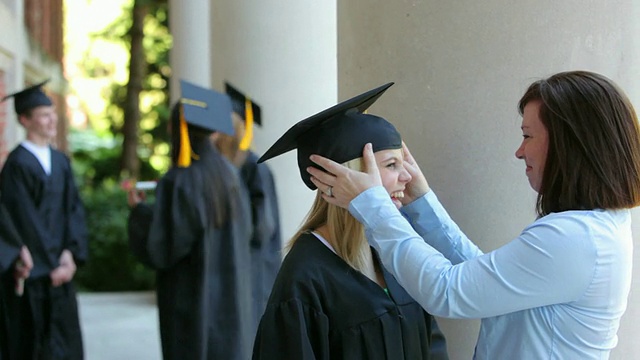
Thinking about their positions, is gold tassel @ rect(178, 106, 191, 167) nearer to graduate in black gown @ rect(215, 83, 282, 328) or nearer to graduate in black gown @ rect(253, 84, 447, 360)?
graduate in black gown @ rect(215, 83, 282, 328)

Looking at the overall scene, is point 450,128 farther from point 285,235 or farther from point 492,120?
point 285,235

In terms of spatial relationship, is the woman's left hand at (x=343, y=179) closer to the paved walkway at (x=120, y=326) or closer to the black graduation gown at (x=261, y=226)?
the black graduation gown at (x=261, y=226)

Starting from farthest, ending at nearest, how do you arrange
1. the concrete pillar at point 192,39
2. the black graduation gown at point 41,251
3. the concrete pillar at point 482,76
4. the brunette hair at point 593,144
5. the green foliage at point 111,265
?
1. the green foliage at point 111,265
2. the concrete pillar at point 192,39
3. the black graduation gown at point 41,251
4. the concrete pillar at point 482,76
5. the brunette hair at point 593,144

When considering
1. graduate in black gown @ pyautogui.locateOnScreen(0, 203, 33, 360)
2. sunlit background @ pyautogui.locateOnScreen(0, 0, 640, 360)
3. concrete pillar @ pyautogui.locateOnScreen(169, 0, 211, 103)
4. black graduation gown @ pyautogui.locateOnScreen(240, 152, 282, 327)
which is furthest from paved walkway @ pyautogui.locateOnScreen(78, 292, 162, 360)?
concrete pillar @ pyautogui.locateOnScreen(169, 0, 211, 103)

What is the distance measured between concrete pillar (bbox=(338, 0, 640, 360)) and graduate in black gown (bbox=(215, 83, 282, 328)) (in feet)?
10.3

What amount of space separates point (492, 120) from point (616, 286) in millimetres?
695

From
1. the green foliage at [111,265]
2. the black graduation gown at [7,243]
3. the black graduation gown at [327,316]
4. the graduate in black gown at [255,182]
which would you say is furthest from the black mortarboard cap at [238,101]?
the green foliage at [111,265]

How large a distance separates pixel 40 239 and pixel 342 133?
13.8 ft

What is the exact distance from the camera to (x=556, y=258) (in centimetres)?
181

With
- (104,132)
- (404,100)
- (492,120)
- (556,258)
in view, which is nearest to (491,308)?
(556,258)

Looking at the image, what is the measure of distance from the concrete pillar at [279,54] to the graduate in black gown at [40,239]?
1.37 metres

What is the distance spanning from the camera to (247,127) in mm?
5816

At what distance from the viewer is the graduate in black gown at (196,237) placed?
16.7ft

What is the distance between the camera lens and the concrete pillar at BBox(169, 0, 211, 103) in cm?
921
